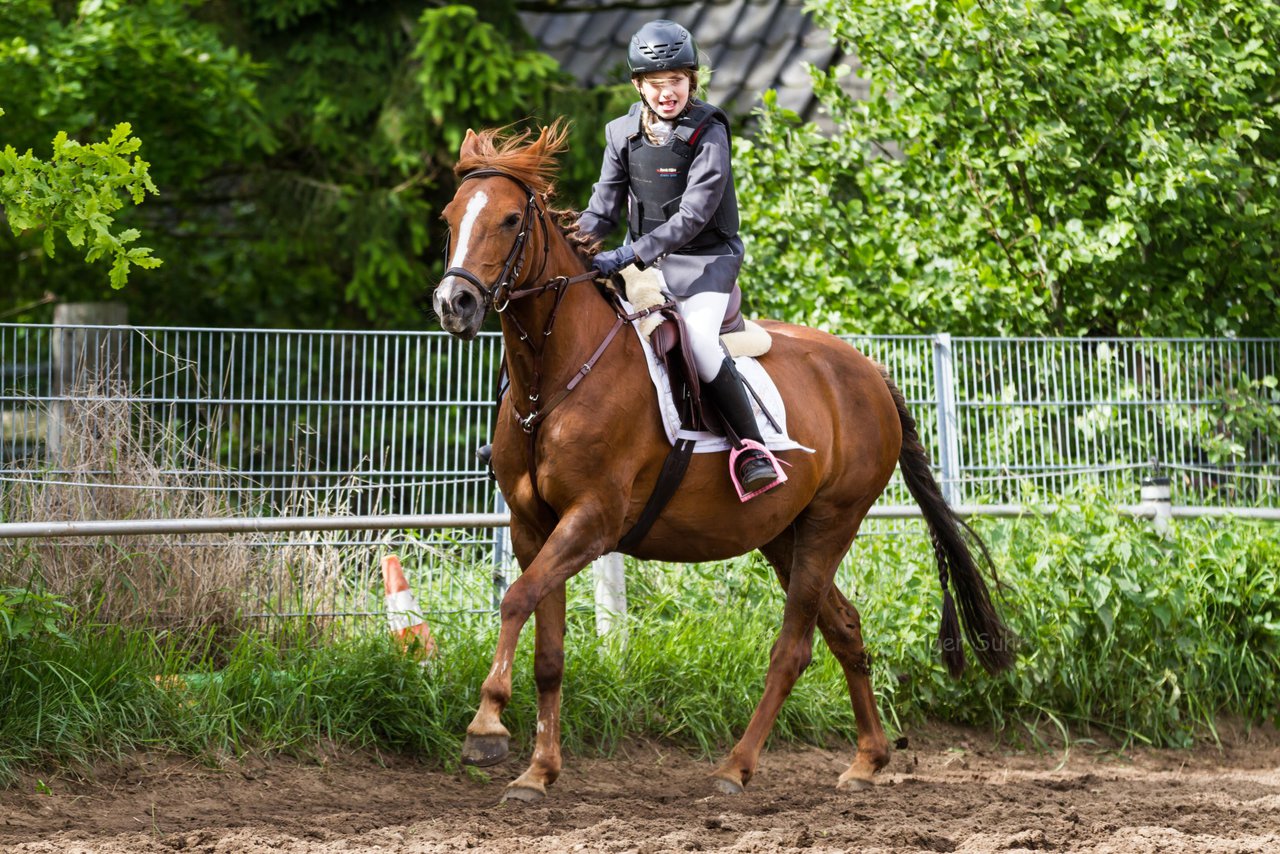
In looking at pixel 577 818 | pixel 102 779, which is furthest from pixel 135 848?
pixel 577 818

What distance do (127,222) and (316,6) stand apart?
246 cm

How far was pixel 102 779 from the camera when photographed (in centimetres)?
593

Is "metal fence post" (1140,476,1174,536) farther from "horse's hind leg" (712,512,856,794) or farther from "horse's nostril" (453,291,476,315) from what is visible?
"horse's nostril" (453,291,476,315)

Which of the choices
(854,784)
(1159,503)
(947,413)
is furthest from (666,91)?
(1159,503)

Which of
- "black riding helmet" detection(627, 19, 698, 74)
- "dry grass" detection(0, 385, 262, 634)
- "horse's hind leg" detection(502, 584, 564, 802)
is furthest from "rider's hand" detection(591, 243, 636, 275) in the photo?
"dry grass" detection(0, 385, 262, 634)

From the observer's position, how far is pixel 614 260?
5.81 metres

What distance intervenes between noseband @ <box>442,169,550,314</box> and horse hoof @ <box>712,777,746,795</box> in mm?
2277

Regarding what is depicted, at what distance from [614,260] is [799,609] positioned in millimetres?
1986

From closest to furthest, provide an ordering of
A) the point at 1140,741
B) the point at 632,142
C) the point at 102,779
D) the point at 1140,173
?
the point at 102,779, the point at 632,142, the point at 1140,741, the point at 1140,173

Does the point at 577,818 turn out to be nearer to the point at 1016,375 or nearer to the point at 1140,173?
the point at 1016,375

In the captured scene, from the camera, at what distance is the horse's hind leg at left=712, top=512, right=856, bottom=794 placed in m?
6.63

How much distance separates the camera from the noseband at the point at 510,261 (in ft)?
16.9

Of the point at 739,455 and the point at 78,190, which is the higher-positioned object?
the point at 78,190

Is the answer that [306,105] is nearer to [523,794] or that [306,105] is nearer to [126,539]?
[126,539]
